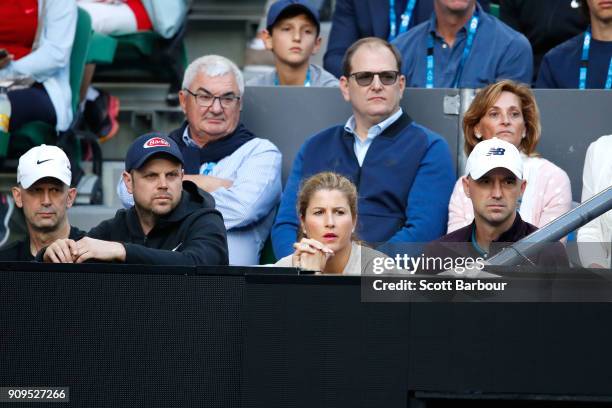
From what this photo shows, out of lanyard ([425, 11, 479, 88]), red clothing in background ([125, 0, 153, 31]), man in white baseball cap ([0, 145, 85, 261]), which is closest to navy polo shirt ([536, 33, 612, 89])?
lanyard ([425, 11, 479, 88])

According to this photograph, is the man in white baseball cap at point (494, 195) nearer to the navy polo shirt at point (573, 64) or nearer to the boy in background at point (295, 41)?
the navy polo shirt at point (573, 64)

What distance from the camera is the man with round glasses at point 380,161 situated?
6.00m

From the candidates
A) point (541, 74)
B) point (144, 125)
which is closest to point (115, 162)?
point (144, 125)

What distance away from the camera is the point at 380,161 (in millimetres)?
6176

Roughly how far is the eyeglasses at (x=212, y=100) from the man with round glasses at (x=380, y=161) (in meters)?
0.48

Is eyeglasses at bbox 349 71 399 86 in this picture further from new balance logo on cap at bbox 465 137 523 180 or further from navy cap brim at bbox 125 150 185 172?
navy cap brim at bbox 125 150 185 172

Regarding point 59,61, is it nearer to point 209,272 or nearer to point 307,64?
point 307,64

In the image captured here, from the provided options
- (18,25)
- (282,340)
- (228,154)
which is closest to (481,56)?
(228,154)

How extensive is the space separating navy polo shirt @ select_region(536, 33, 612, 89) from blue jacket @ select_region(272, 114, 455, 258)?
3.51 feet

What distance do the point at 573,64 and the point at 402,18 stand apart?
1.18 m

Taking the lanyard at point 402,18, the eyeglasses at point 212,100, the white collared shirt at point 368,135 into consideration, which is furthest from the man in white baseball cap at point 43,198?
the lanyard at point 402,18

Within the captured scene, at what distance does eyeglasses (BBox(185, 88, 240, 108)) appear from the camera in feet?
21.5

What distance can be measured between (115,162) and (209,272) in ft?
17.0

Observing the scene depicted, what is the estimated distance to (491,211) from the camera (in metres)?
4.77
